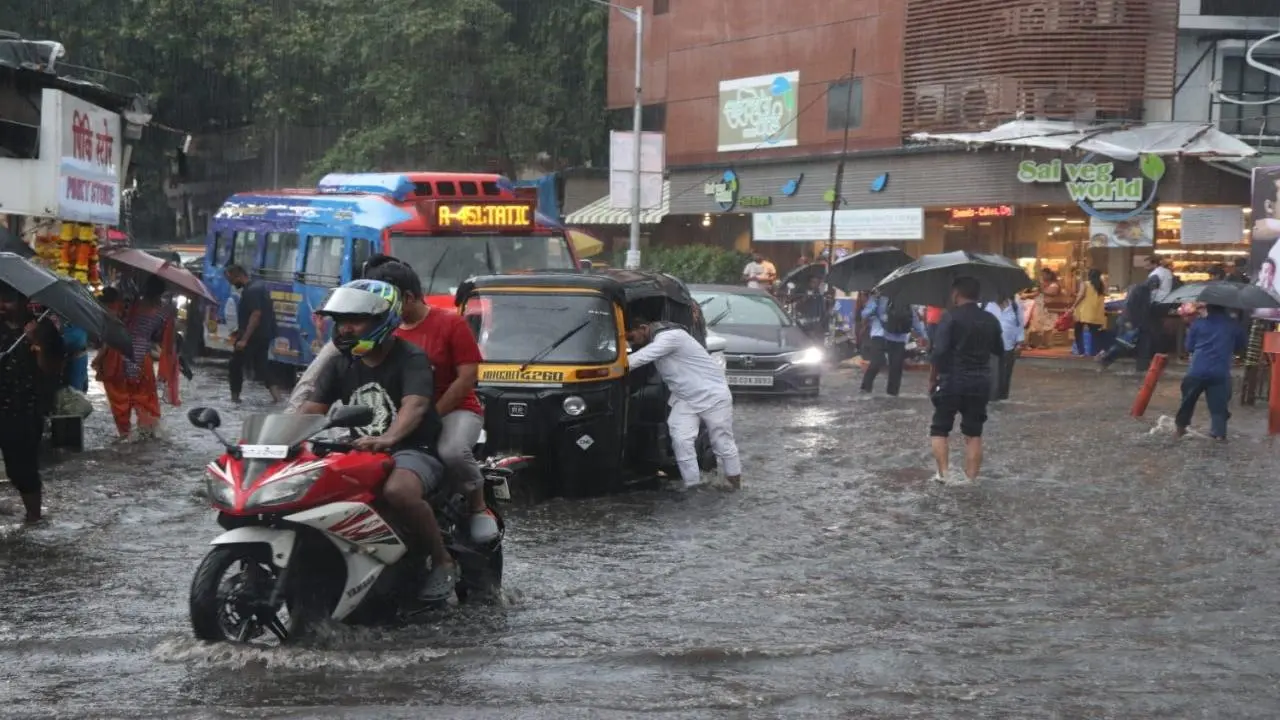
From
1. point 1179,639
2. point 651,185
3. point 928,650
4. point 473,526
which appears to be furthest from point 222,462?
point 651,185

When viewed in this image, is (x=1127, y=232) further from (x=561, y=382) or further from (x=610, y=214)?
(x=561, y=382)

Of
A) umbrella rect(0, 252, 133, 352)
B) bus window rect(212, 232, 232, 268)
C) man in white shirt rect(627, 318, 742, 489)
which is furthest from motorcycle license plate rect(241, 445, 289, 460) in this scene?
bus window rect(212, 232, 232, 268)

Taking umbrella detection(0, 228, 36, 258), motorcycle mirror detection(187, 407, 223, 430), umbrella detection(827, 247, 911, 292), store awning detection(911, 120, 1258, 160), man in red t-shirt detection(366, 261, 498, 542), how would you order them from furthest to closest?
store awning detection(911, 120, 1258, 160)
umbrella detection(827, 247, 911, 292)
umbrella detection(0, 228, 36, 258)
man in red t-shirt detection(366, 261, 498, 542)
motorcycle mirror detection(187, 407, 223, 430)

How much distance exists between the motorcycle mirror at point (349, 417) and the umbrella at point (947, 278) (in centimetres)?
947

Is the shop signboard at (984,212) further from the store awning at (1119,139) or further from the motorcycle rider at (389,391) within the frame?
the motorcycle rider at (389,391)

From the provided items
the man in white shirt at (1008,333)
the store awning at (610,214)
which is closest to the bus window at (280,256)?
the man in white shirt at (1008,333)

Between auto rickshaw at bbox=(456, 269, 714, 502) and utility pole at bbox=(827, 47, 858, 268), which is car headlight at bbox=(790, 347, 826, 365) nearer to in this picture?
auto rickshaw at bbox=(456, 269, 714, 502)

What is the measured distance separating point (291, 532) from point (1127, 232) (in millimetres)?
25277

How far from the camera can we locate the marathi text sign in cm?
1438

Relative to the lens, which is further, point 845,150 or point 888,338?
point 845,150

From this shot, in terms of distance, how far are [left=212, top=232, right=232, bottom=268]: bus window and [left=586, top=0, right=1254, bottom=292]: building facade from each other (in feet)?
45.8

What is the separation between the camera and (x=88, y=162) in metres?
15.2

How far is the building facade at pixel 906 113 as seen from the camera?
30.0m

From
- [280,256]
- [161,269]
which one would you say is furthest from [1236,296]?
[280,256]
